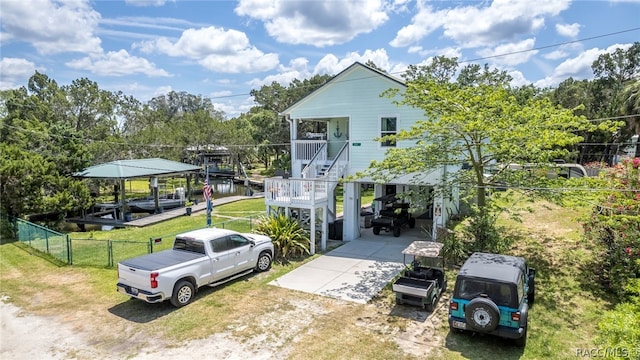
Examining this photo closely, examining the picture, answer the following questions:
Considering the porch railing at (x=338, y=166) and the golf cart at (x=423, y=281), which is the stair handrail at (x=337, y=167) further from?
the golf cart at (x=423, y=281)

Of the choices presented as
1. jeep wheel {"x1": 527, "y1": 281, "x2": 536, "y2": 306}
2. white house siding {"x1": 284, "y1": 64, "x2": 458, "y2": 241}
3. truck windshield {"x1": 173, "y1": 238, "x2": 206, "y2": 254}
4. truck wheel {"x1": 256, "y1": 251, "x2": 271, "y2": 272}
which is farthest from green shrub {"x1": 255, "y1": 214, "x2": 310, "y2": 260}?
jeep wheel {"x1": 527, "y1": 281, "x2": 536, "y2": 306}

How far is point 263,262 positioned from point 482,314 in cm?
726

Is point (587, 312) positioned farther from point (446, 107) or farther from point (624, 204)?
point (446, 107)

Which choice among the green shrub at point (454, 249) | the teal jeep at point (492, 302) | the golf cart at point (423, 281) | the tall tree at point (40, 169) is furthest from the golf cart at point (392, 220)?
the tall tree at point (40, 169)

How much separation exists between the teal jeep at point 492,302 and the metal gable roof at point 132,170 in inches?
825

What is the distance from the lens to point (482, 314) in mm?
7199

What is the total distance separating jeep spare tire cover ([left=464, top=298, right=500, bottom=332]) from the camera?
7094mm

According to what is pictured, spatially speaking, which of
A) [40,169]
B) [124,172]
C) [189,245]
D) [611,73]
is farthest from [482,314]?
[611,73]

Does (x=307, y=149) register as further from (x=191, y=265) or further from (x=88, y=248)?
(x=88, y=248)

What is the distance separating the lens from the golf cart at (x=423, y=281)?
30.1 feet

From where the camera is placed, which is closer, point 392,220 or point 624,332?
point 624,332

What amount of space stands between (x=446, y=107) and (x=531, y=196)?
12.6 ft

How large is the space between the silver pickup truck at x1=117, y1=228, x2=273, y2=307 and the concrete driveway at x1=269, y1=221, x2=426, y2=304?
1171 millimetres

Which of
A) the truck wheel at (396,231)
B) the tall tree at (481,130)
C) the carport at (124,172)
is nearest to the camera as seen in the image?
the tall tree at (481,130)
